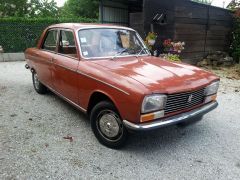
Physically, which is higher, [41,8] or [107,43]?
[41,8]

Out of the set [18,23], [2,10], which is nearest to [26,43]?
[18,23]

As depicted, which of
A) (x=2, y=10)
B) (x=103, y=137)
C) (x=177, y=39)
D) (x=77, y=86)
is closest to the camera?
(x=103, y=137)

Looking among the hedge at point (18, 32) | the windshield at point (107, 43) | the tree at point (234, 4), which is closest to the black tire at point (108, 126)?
the windshield at point (107, 43)

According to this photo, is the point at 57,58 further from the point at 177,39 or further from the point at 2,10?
the point at 2,10

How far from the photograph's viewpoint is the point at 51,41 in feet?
18.2

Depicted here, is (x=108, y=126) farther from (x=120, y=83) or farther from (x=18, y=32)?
(x=18, y=32)

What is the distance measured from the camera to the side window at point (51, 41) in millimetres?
5343

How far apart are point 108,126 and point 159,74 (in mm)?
Answer: 1063

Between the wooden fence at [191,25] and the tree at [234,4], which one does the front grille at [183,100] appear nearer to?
the wooden fence at [191,25]

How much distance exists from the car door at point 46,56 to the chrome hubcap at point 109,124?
76.2 inches

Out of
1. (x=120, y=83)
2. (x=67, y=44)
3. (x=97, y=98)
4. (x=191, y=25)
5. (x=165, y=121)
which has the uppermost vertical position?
(x=191, y=25)

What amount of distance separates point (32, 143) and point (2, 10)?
15.7 meters

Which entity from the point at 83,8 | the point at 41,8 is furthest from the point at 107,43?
the point at 83,8

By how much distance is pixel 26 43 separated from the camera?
40.8 feet
